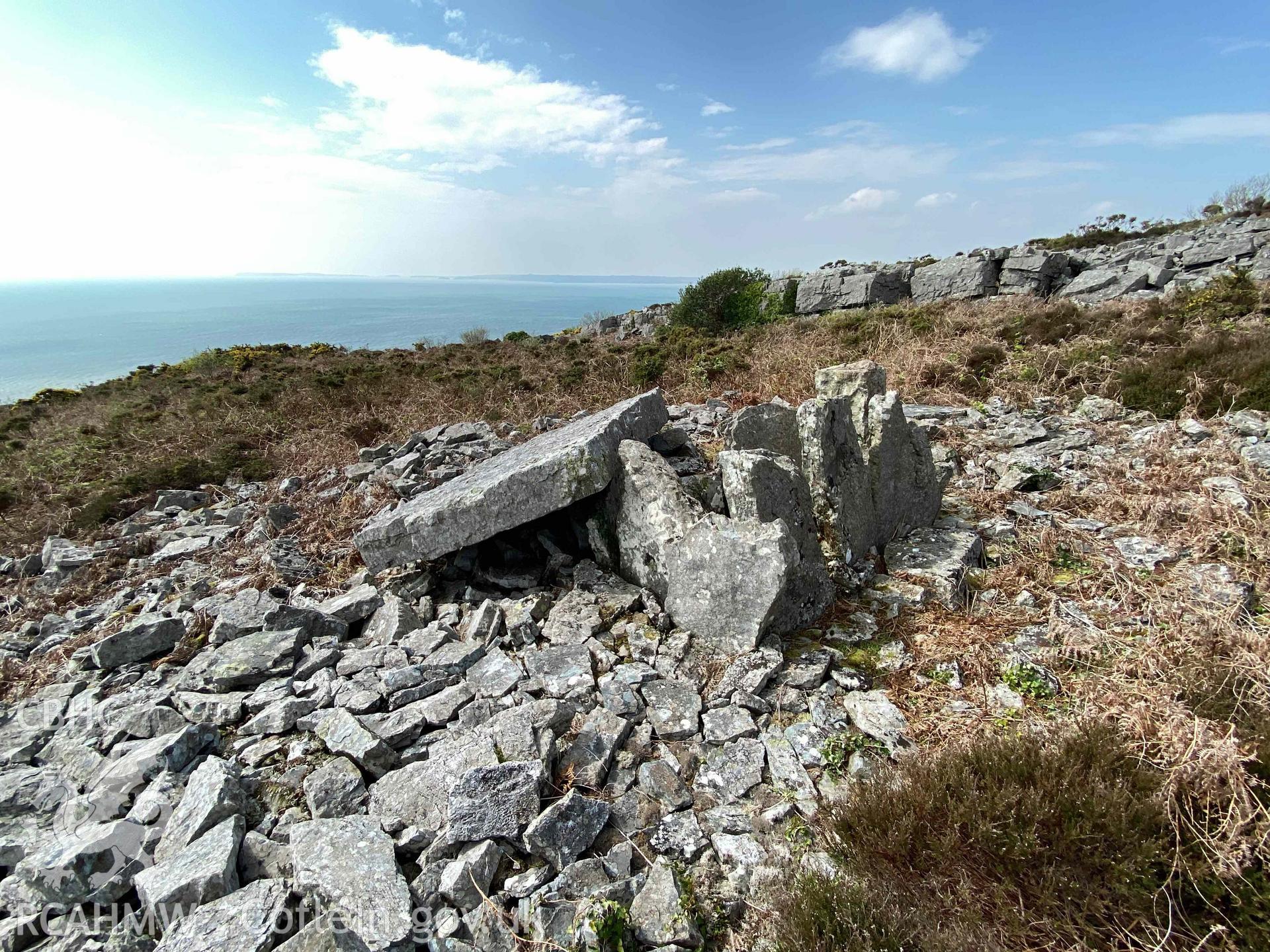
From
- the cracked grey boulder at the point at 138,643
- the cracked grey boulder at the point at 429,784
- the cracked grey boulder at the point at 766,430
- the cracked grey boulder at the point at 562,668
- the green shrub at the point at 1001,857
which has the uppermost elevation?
the cracked grey boulder at the point at 766,430

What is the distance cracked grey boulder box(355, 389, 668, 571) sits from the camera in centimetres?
478

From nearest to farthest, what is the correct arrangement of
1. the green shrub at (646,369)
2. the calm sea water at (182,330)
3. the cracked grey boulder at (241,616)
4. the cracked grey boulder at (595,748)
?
the cracked grey boulder at (595,748) < the cracked grey boulder at (241,616) < the green shrub at (646,369) < the calm sea water at (182,330)

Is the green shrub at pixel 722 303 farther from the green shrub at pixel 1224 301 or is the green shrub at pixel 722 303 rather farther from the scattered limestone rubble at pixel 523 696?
the scattered limestone rubble at pixel 523 696

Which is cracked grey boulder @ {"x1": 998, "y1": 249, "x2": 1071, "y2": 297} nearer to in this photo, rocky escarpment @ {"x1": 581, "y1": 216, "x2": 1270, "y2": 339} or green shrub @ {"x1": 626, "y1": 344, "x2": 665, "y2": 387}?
rocky escarpment @ {"x1": 581, "y1": 216, "x2": 1270, "y2": 339}

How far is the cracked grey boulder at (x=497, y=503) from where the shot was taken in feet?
15.7

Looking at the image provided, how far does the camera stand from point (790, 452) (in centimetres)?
600

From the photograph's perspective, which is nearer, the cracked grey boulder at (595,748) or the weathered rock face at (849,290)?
the cracked grey boulder at (595,748)

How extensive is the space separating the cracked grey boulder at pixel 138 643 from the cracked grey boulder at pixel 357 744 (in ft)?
7.78

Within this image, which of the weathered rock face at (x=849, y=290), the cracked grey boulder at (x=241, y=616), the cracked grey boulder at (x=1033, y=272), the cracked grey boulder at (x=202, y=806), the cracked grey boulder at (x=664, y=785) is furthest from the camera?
the weathered rock face at (x=849, y=290)

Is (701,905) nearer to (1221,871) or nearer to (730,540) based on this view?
(1221,871)

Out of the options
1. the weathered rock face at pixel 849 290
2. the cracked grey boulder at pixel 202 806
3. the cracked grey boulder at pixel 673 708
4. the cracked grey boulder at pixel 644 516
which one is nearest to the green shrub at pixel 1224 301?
the cracked grey boulder at pixel 644 516

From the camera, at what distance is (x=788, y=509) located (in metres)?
4.42

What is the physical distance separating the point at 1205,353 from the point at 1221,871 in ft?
31.7

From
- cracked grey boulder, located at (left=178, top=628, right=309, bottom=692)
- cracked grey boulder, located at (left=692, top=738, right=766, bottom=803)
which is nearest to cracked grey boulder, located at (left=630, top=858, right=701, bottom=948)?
cracked grey boulder, located at (left=692, top=738, right=766, bottom=803)
